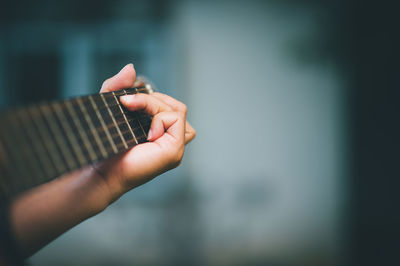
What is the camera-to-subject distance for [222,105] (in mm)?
2436

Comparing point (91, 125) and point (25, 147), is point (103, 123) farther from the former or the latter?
point (25, 147)

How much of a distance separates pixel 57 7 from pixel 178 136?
2.29 metres

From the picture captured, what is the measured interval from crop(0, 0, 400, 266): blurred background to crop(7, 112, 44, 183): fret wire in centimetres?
195

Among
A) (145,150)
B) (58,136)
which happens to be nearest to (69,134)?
(58,136)

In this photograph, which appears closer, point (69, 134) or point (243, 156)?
point (69, 134)

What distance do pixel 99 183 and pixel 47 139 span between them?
0.21 meters

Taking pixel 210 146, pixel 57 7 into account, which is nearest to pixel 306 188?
pixel 210 146

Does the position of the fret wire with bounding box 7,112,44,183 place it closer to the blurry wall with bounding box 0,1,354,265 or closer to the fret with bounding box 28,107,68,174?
the fret with bounding box 28,107,68,174

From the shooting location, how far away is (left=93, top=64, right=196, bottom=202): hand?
60cm

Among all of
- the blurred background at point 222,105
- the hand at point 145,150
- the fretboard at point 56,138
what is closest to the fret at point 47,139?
the fretboard at point 56,138

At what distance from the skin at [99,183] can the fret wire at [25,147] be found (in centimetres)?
20

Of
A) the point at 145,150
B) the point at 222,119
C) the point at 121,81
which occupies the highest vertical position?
the point at 121,81

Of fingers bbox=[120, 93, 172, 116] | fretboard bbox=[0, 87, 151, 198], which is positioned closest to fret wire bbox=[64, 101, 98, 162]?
fretboard bbox=[0, 87, 151, 198]

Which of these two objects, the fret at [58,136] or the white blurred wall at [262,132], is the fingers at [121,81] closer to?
the fret at [58,136]
